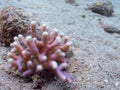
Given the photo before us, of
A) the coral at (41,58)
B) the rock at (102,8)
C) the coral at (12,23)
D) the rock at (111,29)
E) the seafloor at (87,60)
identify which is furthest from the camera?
the rock at (102,8)

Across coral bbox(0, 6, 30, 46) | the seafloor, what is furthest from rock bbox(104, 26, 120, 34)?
coral bbox(0, 6, 30, 46)

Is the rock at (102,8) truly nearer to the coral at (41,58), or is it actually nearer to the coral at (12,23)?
the coral at (12,23)

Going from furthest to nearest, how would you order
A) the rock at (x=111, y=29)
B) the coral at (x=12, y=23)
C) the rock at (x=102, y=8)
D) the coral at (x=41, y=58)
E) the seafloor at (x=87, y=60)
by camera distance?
the rock at (x=102, y=8), the rock at (x=111, y=29), the coral at (x=12, y=23), the seafloor at (x=87, y=60), the coral at (x=41, y=58)

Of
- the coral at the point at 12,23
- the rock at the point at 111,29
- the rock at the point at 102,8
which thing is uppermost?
the coral at the point at 12,23

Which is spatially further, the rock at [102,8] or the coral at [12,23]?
the rock at [102,8]

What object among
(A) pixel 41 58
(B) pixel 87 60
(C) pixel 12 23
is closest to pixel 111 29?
(B) pixel 87 60

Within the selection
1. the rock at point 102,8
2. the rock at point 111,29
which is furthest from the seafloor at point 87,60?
the rock at point 102,8

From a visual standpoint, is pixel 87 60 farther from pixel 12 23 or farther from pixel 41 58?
pixel 12 23

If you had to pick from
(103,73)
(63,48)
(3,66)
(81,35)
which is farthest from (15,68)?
(81,35)

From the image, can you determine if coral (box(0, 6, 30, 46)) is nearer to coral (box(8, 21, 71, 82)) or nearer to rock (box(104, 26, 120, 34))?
coral (box(8, 21, 71, 82))
